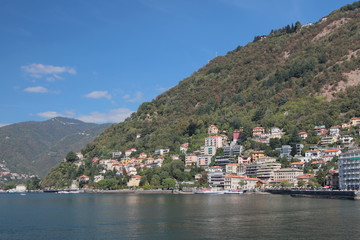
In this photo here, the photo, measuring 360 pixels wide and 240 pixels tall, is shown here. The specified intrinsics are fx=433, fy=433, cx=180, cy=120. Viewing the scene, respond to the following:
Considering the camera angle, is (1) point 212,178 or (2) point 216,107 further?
(2) point 216,107

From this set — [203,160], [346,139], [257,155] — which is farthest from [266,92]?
[346,139]

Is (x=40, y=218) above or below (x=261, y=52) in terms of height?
below

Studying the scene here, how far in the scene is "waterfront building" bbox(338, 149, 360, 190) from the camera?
75.2m

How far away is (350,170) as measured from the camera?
7650 cm

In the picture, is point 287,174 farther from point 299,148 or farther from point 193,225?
point 193,225

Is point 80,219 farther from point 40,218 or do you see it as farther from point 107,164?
point 107,164

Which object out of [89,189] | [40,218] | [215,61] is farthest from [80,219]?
[215,61]

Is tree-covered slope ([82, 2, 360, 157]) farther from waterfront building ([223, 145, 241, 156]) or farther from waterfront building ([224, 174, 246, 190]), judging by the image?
waterfront building ([224, 174, 246, 190])

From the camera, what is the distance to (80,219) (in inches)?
1757

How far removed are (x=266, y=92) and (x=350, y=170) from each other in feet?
209

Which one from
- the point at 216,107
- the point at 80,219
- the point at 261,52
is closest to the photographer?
the point at 80,219

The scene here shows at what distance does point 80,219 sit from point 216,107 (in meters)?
110

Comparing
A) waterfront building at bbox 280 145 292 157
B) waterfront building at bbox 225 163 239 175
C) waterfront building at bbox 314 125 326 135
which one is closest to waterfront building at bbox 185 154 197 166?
waterfront building at bbox 225 163 239 175

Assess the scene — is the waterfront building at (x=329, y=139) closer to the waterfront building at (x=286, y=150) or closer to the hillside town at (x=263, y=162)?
the hillside town at (x=263, y=162)
